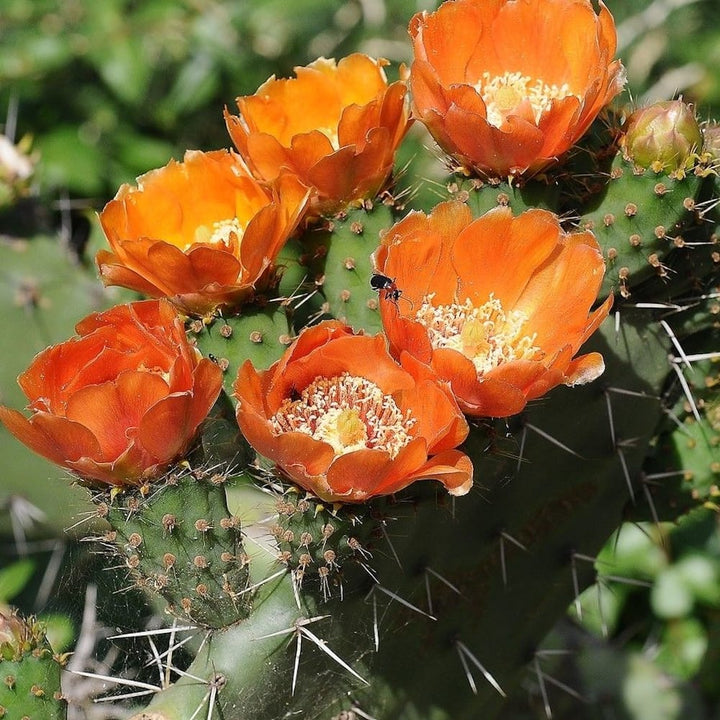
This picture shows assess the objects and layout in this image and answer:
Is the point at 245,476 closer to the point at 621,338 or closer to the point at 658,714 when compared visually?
the point at 621,338

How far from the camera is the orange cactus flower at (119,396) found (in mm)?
898

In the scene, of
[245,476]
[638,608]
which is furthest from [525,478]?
[638,608]

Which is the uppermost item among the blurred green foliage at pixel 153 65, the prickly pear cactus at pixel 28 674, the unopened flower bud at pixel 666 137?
the unopened flower bud at pixel 666 137

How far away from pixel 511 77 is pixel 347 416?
18.0 inches

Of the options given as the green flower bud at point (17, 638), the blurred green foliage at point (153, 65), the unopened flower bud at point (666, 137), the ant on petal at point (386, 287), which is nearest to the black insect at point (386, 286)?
the ant on petal at point (386, 287)

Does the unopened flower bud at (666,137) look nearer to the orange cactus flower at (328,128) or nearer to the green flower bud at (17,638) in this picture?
the orange cactus flower at (328,128)

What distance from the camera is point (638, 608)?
2342mm

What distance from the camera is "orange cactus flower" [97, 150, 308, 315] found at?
1019 mm

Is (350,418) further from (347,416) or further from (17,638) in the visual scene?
(17,638)

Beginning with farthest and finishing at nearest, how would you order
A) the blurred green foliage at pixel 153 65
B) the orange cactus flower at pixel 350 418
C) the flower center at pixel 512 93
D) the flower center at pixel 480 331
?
the blurred green foliage at pixel 153 65 → the flower center at pixel 512 93 → the flower center at pixel 480 331 → the orange cactus flower at pixel 350 418

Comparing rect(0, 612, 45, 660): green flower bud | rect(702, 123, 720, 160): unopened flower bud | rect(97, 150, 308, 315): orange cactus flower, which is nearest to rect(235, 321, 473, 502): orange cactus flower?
rect(97, 150, 308, 315): orange cactus flower

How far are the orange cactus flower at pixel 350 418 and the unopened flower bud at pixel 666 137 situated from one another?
40 cm

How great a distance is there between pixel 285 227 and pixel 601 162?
15.2 inches

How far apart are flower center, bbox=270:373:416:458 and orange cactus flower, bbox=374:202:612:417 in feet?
0.17
